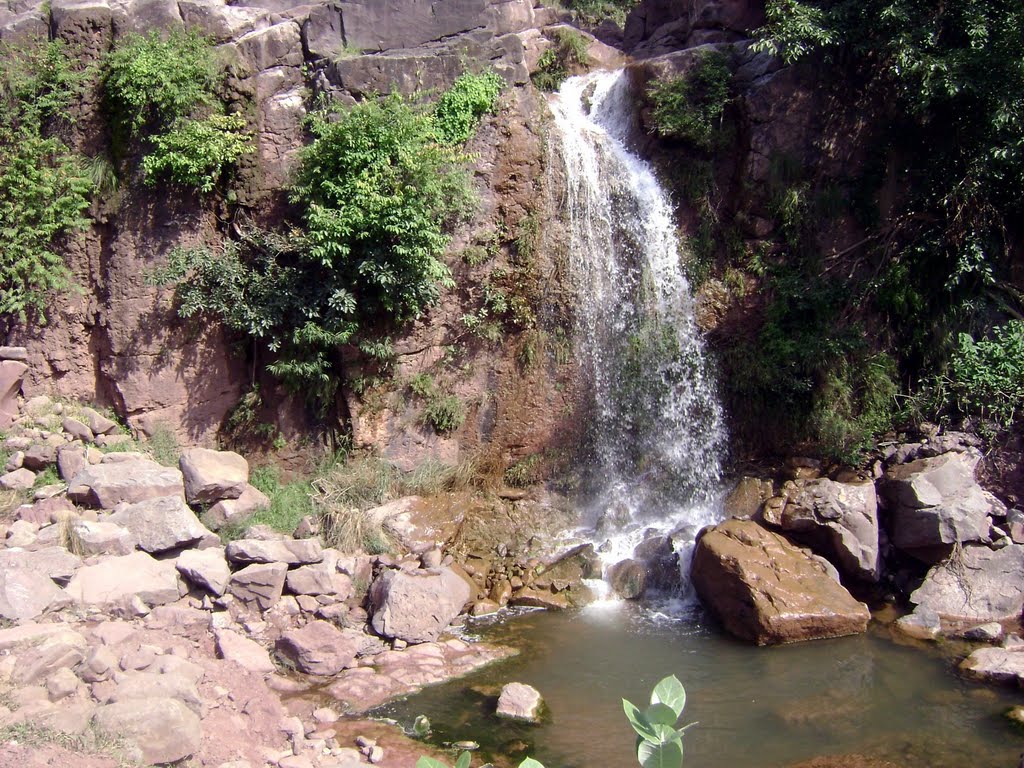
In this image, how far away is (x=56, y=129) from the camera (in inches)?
422

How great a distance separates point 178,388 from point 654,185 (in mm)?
6982

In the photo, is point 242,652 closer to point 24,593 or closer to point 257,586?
point 257,586

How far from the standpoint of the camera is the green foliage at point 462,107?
11102 mm

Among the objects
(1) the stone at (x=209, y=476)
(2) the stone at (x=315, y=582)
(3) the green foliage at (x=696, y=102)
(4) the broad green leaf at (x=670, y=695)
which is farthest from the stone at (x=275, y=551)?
(3) the green foliage at (x=696, y=102)

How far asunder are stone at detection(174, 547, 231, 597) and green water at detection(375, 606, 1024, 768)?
226cm

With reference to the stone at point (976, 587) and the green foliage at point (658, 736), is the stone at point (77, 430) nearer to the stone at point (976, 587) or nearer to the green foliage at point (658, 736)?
the stone at point (976, 587)

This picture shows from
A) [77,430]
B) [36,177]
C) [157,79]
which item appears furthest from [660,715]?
[36,177]

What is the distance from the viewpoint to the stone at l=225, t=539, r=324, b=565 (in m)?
8.48

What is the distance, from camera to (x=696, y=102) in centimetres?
1212

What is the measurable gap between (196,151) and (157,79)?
0.95 meters

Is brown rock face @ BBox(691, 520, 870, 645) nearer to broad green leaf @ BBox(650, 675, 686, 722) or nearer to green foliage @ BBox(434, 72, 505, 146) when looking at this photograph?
green foliage @ BBox(434, 72, 505, 146)

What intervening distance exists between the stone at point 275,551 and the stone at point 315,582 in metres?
0.12

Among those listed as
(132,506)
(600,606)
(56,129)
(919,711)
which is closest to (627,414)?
(600,606)

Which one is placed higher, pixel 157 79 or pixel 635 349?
pixel 157 79
